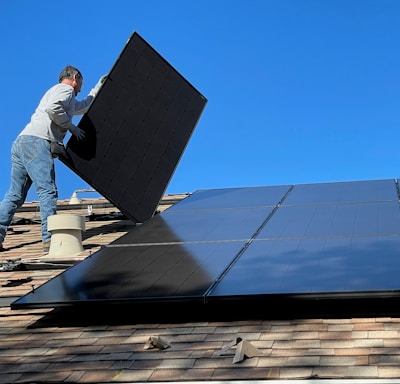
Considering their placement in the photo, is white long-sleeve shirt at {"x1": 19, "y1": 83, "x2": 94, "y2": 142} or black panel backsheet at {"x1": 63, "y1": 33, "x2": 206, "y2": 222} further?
black panel backsheet at {"x1": 63, "y1": 33, "x2": 206, "y2": 222}

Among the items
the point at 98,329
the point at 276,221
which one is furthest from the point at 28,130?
the point at 98,329

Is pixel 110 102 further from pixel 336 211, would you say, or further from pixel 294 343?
pixel 294 343

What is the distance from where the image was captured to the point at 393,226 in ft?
18.9

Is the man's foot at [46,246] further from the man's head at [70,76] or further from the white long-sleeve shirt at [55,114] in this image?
the man's head at [70,76]

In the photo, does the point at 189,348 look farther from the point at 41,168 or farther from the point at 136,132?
the point at 136,132

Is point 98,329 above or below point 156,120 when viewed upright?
below

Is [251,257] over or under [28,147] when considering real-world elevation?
under

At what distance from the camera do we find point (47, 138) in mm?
7883

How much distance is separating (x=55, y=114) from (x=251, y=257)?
324 cm

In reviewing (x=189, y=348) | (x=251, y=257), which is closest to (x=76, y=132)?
(x=251, y=257)

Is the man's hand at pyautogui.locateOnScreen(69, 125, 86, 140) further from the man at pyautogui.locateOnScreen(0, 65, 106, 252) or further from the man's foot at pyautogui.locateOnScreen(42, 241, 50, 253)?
the man's foot at pyautogui.locateOnScreen(42, 241, 50, 253)

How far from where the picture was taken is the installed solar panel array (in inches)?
181

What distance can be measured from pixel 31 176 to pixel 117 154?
100 cm

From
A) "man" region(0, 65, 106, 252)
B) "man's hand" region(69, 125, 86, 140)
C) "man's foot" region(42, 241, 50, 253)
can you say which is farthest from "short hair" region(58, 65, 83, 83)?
"man's foot" region(42, 241, 50, 253)
